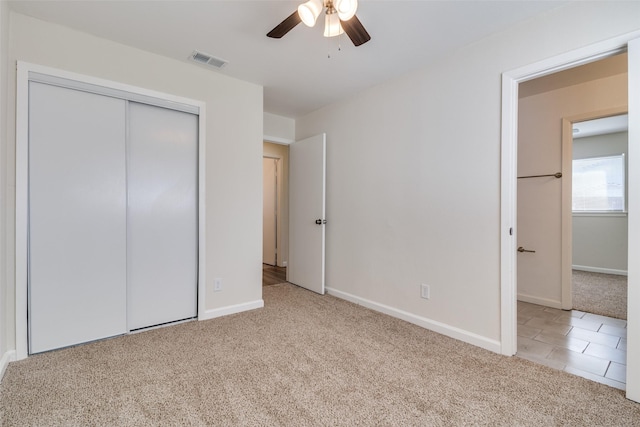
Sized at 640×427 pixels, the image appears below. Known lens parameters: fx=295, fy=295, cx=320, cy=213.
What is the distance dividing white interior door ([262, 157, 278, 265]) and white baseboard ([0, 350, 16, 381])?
3846 mm

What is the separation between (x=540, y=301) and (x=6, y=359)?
4799mm

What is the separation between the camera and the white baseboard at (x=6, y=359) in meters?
1.84

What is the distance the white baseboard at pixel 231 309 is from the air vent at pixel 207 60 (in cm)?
231

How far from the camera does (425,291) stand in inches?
106

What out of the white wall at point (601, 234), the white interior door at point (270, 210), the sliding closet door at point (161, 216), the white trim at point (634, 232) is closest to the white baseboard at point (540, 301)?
the white trim at point (634, 232)

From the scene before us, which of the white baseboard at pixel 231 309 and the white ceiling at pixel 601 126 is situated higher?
the white ceiling at pixel 601 126

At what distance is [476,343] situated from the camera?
2.30 meters

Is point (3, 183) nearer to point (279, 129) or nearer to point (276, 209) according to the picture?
point (279, 129)

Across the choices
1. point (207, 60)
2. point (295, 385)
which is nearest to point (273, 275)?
point (295, 385)

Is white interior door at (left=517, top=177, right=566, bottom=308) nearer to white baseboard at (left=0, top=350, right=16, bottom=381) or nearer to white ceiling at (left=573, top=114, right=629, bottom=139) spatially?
white ceiling at (left=573, top=114, right=629, bottom=139)

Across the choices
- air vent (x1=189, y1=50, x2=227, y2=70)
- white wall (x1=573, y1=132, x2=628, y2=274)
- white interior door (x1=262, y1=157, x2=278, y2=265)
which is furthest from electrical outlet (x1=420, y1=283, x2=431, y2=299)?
white wall (x1=573, y1=132, x2=628, y2=274)

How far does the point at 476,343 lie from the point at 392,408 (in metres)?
1.12

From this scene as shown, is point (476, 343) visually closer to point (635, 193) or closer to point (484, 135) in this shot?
point (635, 193)

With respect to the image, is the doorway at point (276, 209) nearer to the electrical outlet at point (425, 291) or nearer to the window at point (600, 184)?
the electrical outlet at point (425, 291)
